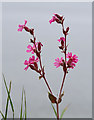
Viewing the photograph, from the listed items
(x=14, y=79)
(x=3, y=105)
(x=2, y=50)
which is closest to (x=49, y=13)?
(x=2, y=50)

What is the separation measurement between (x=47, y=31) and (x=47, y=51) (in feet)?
0.83

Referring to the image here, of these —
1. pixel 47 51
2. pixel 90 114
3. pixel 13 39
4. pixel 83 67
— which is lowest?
pixel 90 114

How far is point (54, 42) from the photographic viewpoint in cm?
245

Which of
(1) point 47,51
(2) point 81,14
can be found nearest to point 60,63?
(1) point 47,51

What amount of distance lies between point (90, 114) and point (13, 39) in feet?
4.54

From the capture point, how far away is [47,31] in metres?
2.45

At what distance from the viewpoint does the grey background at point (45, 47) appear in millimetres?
2449

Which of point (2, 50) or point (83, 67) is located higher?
point (2, 50)

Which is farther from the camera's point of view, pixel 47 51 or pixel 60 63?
pixel 47 51

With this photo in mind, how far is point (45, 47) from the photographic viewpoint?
2459mm

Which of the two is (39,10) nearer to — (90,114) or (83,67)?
(83,67)

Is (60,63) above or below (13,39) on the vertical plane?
below

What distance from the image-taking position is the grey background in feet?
8.04

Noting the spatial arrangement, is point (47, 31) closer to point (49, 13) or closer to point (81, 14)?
point (49, 13)
